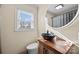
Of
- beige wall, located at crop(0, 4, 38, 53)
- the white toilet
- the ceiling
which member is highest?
the ceiling

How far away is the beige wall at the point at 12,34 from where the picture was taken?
5.29ft

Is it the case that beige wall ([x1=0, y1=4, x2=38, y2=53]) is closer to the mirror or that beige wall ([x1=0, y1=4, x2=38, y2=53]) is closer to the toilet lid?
the toilet lid

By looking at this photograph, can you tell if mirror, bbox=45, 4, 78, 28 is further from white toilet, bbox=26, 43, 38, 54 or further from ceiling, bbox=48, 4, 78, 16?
white toilet, bbox=26, 43, 38, 54

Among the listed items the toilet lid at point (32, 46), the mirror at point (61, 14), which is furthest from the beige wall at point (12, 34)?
the mirror at point (61, 14)

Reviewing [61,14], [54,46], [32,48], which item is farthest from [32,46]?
[61,14]

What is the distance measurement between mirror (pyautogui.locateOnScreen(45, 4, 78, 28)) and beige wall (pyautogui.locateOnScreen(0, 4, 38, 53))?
0.15m

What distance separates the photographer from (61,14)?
64.3 inches

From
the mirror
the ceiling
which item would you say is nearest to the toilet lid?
the mirror

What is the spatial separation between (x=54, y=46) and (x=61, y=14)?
33 cm

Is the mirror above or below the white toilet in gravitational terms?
above

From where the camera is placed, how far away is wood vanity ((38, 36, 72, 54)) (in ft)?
5.26

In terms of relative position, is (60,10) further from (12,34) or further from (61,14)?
(12,34)
